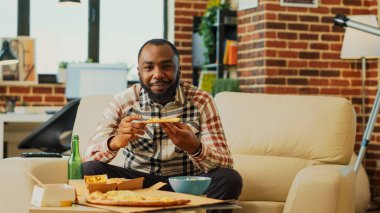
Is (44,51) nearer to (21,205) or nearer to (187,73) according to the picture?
(187,73)

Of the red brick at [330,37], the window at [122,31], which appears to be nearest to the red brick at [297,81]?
the red brick at [330,37]

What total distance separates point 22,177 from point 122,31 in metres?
4.56

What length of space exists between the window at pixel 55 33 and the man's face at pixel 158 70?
4002mm

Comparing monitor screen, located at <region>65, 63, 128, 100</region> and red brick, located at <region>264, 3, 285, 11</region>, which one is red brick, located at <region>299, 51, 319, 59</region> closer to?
Answer: red brick, located at <region>264, 3, 285, 11</region>

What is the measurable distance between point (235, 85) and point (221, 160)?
3.01 meters

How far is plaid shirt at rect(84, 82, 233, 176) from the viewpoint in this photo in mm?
3291

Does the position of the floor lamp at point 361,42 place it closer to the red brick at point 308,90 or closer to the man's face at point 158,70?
the red brick at point 308,90

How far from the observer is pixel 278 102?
384 cm

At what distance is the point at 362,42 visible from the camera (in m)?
5.55

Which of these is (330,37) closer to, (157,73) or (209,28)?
(209,28)

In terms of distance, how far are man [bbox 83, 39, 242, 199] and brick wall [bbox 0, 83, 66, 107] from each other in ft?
12.1

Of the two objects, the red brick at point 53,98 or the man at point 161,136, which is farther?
the red brick at point 53,98

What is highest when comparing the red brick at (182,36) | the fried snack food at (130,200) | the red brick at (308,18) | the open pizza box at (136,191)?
the red brick at (308,18)

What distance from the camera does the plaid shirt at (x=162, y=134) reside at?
329 centimetres
